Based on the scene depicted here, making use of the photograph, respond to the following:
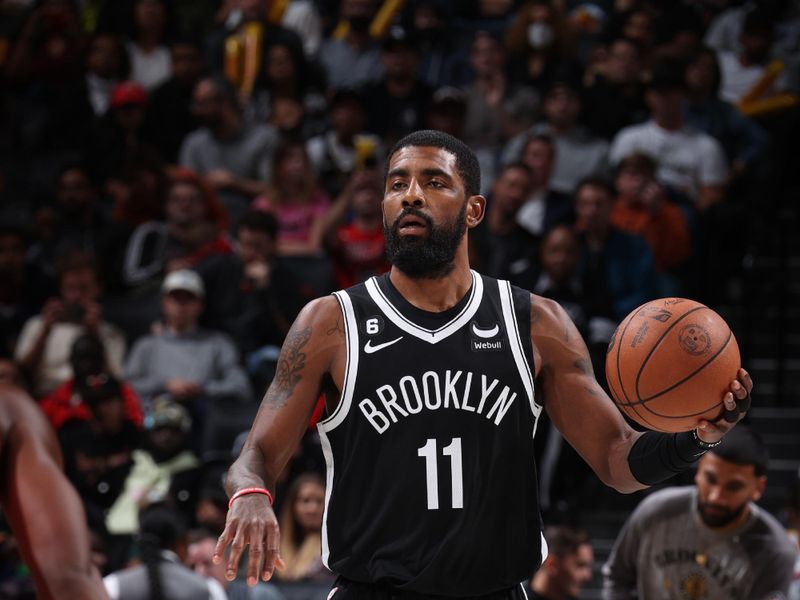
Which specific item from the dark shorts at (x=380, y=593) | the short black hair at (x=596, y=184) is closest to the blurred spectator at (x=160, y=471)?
the short black hair at (x=596, y=184)

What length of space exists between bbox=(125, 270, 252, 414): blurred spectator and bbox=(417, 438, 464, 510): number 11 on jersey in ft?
15.9

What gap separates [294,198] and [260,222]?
2.68 feet

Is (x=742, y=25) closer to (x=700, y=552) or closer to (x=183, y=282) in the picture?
(x=183, y=282)

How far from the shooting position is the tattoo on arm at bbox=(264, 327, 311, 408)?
3883 mm

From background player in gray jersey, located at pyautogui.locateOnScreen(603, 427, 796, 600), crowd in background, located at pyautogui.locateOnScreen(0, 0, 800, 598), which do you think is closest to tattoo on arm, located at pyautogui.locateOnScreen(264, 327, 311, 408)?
background player in gray jersey, located at pyautogui.locateOnScreen(603, 427, 796, 600)

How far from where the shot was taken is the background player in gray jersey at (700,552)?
19.1 ft

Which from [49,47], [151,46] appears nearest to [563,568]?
[151,46]

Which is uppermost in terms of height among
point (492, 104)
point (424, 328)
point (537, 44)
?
point (537, 44)

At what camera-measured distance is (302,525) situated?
7641 mm

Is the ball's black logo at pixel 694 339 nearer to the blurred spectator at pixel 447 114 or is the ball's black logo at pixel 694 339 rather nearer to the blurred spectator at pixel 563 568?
the blurred spectator at pixel 563 568

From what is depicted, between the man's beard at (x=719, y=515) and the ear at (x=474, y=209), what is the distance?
2259 mm

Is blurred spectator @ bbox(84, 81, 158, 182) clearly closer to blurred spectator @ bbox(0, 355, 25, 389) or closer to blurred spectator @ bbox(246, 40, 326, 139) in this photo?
blurred spectator @ bbox(246, 40, 326, 139)

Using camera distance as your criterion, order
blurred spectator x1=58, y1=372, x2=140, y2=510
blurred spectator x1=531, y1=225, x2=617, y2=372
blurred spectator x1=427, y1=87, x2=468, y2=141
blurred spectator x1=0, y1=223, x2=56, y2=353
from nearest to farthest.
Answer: blurred spectator x1=58, y1=372, x2=140, y2=510 → blurred spectator x1=531, y1=225, x2=617, y2=372 → blurred spectator x1=0, y1=223, x2=56, y2=353 → blurred spectator x1=427, y1=87, x2=468, y2=141

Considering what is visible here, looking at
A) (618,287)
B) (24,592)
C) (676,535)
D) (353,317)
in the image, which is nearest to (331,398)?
(353,317)
